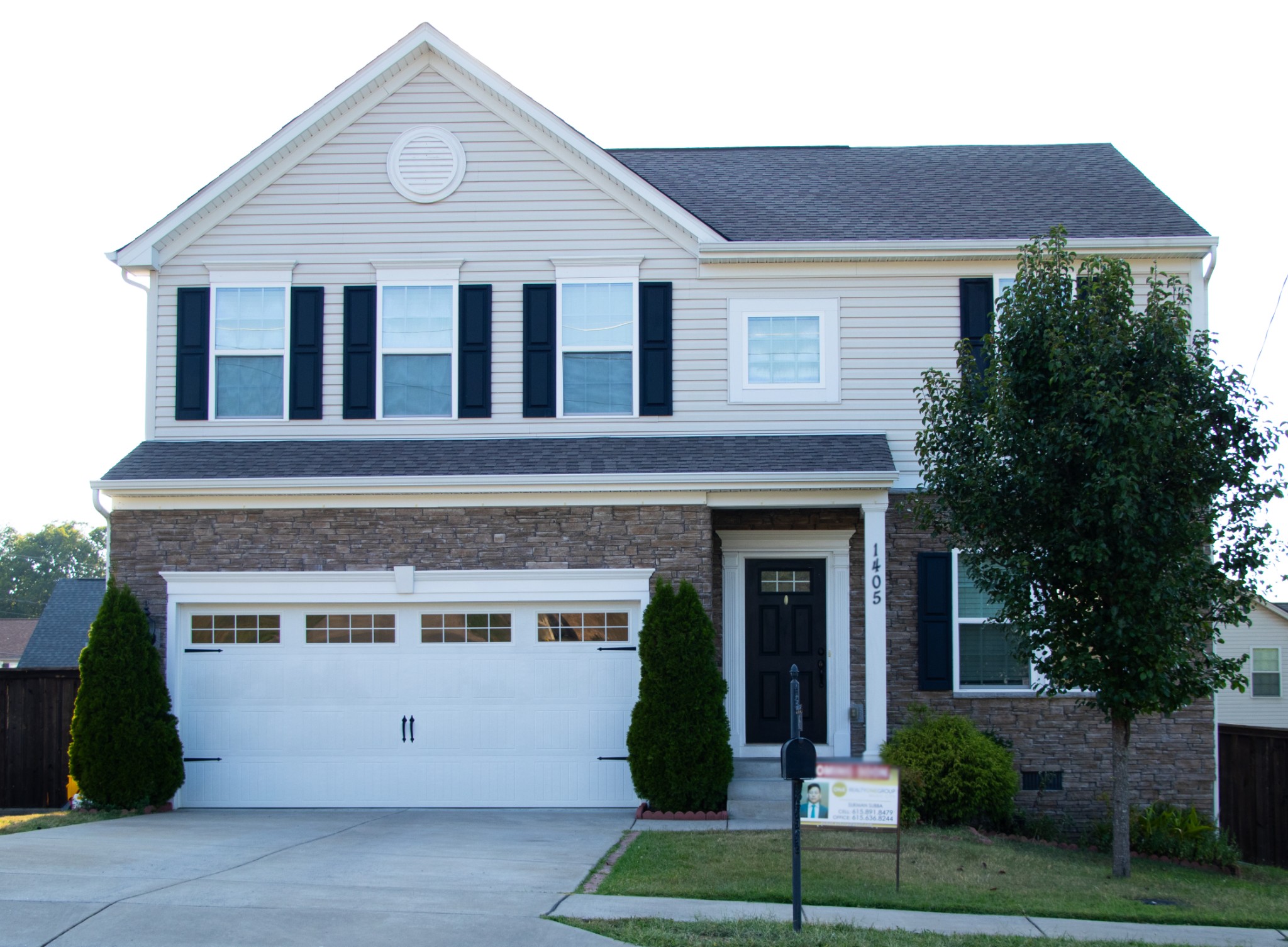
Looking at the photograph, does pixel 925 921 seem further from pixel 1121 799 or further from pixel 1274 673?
pixel 1274 673

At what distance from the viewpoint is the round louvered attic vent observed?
13.7 metres

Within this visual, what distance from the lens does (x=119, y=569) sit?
1277 centimetres

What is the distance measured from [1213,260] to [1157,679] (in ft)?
20.0

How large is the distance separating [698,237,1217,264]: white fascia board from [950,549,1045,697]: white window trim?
3.41 meters

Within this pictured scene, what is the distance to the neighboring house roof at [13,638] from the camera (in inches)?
1526

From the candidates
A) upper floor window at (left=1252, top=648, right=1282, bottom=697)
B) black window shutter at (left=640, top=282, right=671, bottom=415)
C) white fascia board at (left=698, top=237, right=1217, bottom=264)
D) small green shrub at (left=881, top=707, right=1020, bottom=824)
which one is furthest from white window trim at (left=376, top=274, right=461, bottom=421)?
upper floor window at (left=1252, top=648, right=1282, bottom=697)

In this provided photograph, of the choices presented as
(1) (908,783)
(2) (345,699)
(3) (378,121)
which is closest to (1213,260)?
(1) (908,783)

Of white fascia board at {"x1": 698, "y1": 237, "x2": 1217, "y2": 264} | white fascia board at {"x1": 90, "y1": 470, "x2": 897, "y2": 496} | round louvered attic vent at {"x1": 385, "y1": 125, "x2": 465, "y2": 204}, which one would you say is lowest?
white fascia board at {"x1": 90, "y1": 470, "x2": 897, "y2": 496}

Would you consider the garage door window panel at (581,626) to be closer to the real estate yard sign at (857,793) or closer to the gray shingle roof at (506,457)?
the gray shingle roof at (506,457)

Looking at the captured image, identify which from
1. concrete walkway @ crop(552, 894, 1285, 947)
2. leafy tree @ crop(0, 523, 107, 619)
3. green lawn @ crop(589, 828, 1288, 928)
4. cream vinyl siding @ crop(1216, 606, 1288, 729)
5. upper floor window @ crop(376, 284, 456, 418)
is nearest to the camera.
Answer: concrete walkway @ crop(552, 894, 1285, 947)

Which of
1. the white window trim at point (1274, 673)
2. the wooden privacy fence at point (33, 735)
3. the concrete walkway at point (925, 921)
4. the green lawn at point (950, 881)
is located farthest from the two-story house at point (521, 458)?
the white window trim at point (1274, 673)

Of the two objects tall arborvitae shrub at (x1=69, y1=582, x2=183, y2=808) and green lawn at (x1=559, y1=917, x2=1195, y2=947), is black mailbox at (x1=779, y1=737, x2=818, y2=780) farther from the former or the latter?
tall arborvitae shrub at (x1=69, y1=582, x2=183, y2=808)

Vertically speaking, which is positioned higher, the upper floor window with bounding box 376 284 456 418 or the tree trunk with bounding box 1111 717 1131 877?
the upper floor window with bounding box 376 284 456 418

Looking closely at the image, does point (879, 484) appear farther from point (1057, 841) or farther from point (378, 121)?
point (378, 121)
